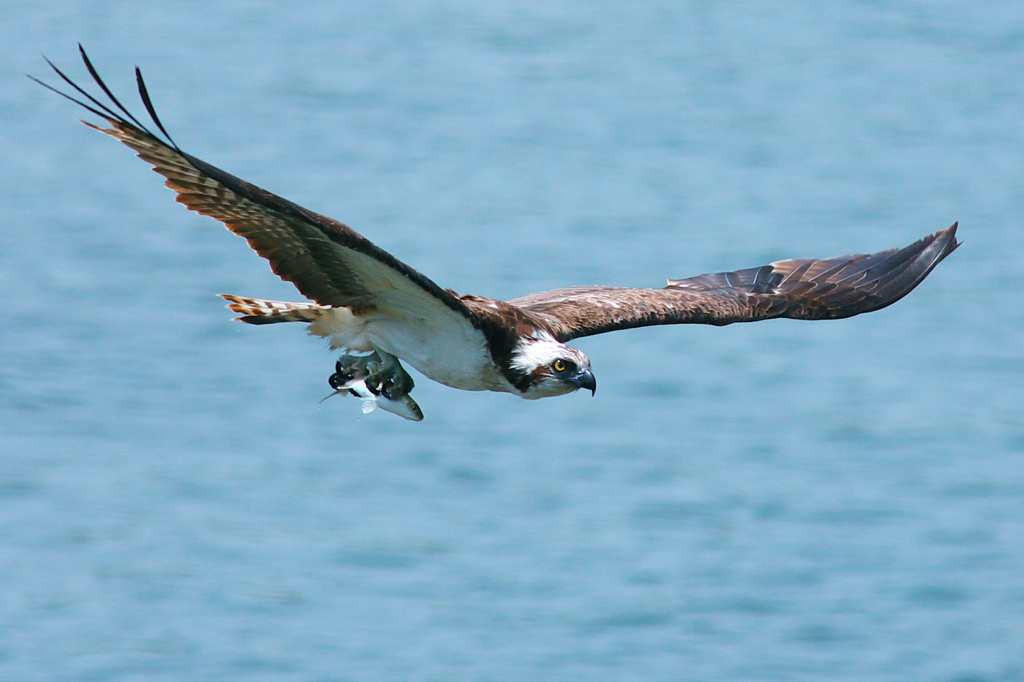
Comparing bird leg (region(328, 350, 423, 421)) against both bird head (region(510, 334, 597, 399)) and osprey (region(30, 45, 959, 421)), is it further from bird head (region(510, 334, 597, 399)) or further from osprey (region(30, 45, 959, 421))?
bird head (region(510, 334, 597, 399))

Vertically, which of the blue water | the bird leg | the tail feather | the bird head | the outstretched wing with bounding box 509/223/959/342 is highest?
the blue water

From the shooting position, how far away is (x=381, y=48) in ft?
102

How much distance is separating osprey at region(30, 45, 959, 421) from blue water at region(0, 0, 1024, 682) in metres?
6.97

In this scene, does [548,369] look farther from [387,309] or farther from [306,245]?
[306,245]

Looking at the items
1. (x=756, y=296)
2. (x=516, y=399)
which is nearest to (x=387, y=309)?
(x=756, y=296)

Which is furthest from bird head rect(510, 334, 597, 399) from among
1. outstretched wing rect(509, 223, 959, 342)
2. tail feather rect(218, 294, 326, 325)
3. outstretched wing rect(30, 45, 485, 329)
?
tail feather rect(218, 294, 326, 325)

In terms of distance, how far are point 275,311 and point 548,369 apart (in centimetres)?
183

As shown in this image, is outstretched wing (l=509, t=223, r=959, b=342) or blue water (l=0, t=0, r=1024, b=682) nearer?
outstretched wing (l=509, t=223, r=959, b=342)

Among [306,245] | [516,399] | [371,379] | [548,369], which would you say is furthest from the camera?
[516,399]

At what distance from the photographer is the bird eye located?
1094 centimetres

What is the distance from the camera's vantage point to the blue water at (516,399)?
19.7m

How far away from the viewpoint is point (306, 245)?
10133 mm

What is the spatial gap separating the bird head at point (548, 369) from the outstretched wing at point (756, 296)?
1.19 m

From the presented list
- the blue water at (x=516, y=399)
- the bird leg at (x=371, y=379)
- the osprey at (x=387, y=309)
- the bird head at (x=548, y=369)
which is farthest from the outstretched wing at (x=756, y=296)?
the blue water at (x=516, y=399)
